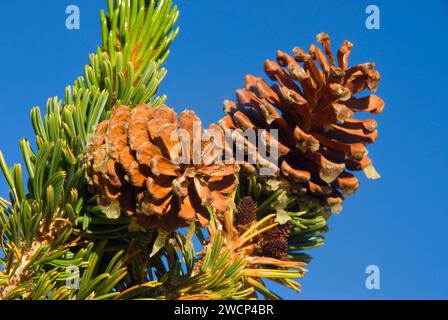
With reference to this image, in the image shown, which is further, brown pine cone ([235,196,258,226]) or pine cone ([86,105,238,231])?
brown pine cone ([235,196,258,226])

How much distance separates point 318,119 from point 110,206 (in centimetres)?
61

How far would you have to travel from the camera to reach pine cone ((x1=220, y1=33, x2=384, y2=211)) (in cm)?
158

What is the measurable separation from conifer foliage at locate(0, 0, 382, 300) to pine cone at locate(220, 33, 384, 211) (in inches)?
8.9

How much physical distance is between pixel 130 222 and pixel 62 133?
0.24m

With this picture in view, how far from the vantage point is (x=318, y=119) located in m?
1.62

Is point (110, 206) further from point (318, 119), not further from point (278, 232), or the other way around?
point (318, 119)

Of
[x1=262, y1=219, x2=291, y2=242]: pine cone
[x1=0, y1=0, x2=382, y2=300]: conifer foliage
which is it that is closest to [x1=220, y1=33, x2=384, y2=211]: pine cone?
[x1=262, y1=219, x2=291, y2=242]: pine cone

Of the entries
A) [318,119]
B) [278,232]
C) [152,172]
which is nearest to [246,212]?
[278,232]

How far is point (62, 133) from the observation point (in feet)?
4.45

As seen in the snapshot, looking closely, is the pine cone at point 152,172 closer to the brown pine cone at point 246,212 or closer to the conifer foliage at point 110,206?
the conifer foliage at point 110,206

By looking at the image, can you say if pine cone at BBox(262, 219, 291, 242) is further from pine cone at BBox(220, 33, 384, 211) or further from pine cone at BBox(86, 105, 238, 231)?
pine cone at BBox(86, 105, 238, 231)

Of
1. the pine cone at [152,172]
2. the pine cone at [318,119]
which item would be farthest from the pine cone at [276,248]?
the pine cone at [152,172]
